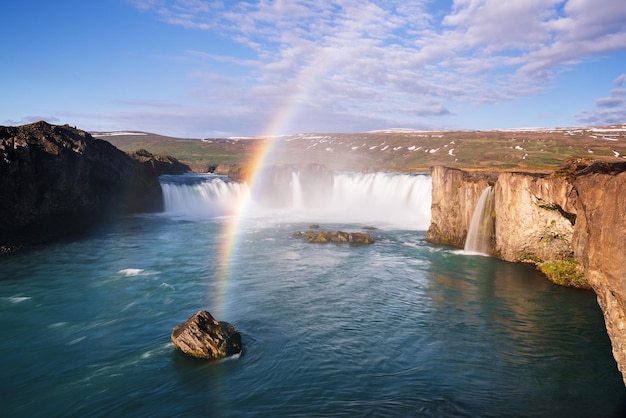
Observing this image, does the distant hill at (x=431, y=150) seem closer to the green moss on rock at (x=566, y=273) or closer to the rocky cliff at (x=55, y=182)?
the green moss on rock at (x=566, y=273)

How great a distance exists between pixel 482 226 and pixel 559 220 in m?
7.54

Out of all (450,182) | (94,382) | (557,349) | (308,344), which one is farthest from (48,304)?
(450,182)

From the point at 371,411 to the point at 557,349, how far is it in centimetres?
925

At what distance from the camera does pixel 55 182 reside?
136ft

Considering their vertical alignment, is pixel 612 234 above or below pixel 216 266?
above

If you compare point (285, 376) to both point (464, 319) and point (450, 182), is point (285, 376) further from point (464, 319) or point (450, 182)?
point (450, 182)

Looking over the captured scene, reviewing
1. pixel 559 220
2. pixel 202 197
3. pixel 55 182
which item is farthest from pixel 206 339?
pixel 202 197

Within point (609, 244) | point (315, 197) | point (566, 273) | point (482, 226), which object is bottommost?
point (566, 273)

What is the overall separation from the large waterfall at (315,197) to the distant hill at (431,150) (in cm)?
2647

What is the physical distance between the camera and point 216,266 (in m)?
29.9

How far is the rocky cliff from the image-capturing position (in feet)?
116

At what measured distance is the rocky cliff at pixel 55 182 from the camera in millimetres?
35375

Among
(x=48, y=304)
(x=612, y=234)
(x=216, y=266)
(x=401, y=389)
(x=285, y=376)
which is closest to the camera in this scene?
(x=612, y=234)

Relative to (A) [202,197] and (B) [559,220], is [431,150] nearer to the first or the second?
(A) [202,197]
